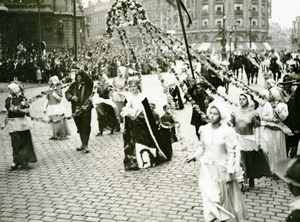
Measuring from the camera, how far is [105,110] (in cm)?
1262

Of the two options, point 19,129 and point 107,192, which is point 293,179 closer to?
point 107,192

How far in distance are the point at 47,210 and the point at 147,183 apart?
1.94m

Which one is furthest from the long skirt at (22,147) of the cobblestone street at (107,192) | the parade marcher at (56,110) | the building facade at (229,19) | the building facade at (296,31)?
the building facade at (229,19)

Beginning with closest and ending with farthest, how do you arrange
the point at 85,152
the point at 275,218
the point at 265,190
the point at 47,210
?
the point at 275,218 < the point at 47,210 < the point at 265,190 < the point at 85,152

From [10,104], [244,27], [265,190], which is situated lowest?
[265,190]

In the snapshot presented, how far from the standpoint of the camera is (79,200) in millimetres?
6871

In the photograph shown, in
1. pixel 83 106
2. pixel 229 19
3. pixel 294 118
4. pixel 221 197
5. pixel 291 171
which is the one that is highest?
pixel 229 19

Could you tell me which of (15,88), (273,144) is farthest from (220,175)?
(15,88)

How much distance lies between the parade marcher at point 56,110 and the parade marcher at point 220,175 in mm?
6838

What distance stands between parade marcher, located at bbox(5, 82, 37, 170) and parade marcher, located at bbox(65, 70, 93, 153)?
1.58m

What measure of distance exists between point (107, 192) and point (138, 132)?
1.80 metres

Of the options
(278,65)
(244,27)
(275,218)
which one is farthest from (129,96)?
(244,27)

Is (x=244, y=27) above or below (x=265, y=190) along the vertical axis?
above

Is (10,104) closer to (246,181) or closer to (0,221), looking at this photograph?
(0,221)
